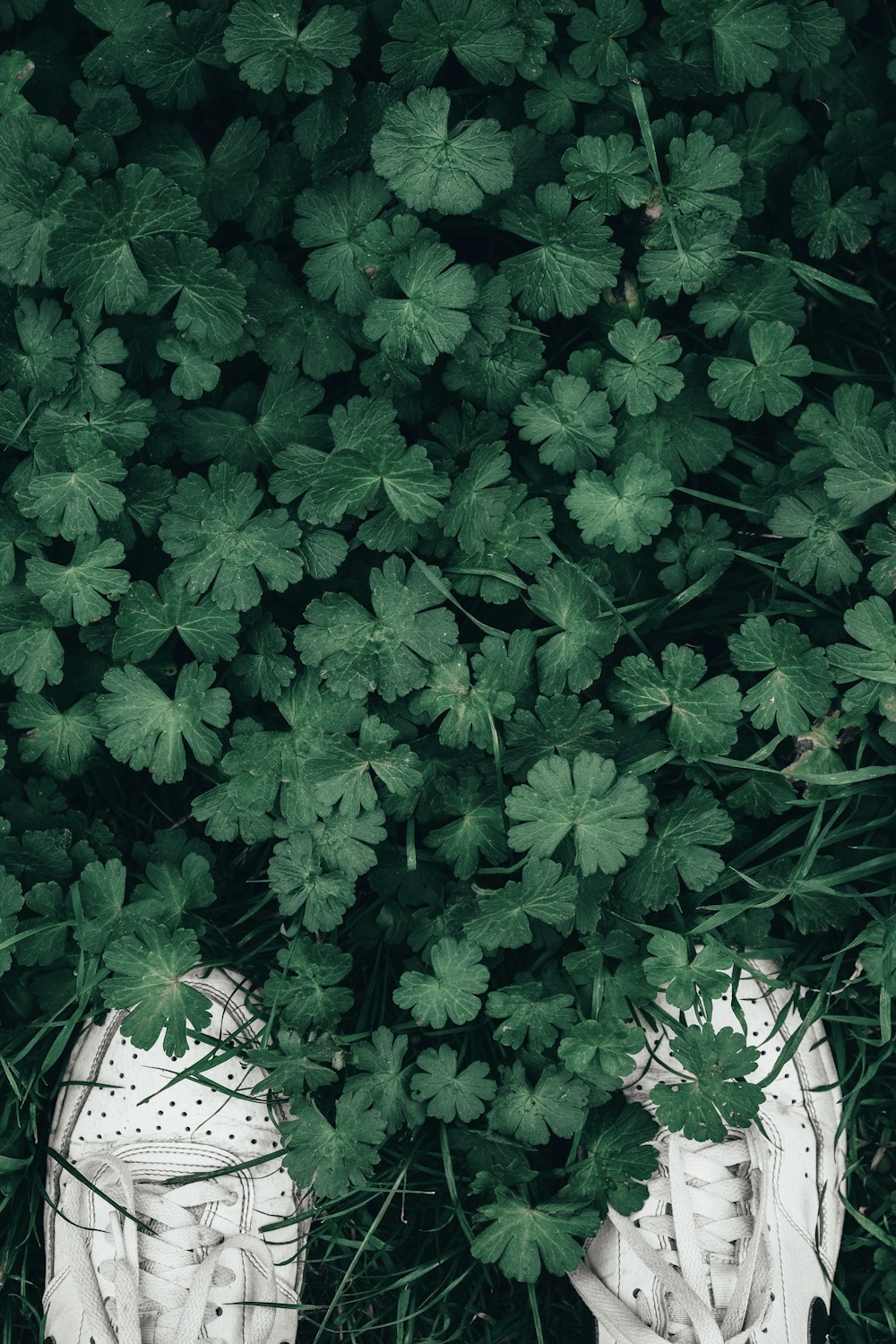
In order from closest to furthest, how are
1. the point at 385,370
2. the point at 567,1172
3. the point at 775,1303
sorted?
1. the point at 385,370
2. the point at 567,1172
3. the point at 775,1303

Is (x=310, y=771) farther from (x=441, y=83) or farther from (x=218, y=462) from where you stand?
(x=441, y=83)

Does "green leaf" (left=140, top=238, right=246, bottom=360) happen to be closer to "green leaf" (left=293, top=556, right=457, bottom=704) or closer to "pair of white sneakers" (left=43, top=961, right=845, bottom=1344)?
"green leaf" (left=293, top=556, right=457, bottom=704)

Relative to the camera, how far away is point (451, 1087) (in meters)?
2.90

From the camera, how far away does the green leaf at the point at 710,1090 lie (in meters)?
2.87

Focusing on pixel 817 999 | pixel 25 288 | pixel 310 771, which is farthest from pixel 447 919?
pixel 25 288

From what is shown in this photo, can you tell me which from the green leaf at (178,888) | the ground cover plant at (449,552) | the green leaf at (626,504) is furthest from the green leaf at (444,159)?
the green leaf at (178,888)

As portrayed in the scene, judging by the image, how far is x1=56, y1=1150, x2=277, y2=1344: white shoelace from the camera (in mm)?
3229

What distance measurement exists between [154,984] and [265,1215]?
0.88 metres

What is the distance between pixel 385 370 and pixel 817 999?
79.9 inches

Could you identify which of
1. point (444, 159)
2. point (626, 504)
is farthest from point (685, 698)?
point (444, 159)

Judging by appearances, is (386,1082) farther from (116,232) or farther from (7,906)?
(116,232)

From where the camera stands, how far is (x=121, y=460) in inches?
112

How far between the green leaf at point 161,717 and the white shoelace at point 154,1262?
4.11ft

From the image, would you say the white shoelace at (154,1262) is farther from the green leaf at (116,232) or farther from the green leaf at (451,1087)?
the green leaf at (116,232)
